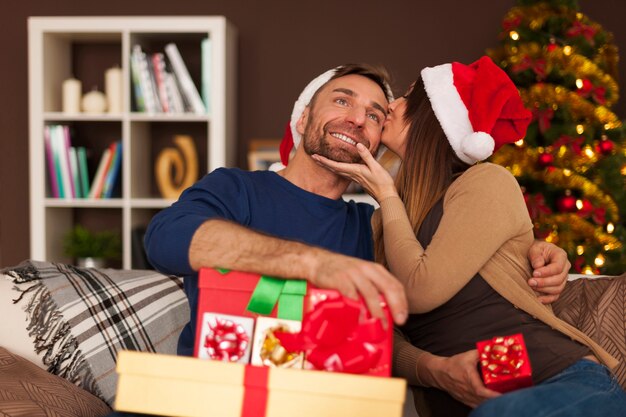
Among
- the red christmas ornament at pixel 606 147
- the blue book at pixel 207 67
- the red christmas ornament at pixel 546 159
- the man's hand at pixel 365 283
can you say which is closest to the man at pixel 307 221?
the man's hand at pixel 365 283

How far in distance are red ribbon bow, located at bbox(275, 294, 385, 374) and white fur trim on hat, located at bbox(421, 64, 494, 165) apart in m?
0.74

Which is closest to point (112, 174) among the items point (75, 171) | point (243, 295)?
point (75, 171)

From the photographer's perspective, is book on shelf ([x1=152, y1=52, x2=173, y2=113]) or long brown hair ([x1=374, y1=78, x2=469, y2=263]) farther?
book on shelf ([x1=152, y1=52, x2=173, y2=113])

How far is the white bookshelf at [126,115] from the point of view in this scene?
3826mm

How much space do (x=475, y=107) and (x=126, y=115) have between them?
247cm

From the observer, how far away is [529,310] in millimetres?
1620

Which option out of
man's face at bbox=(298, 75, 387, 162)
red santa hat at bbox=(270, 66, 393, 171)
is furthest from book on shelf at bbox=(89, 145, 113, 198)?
man's face at bbox=(298, 75, 387, 162)

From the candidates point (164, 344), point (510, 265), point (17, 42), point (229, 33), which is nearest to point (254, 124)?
point (229, 33)

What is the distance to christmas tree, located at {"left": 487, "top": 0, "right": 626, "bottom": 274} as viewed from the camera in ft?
11.4

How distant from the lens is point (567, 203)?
3488 millimetres

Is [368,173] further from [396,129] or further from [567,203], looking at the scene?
[567,203]

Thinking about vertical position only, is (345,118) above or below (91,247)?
above

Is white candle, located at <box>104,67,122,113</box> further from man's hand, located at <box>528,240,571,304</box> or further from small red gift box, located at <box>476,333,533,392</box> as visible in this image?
small red gift box, located at <box>476,333,533,392</box>

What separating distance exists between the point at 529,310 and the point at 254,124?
2.89 meters
